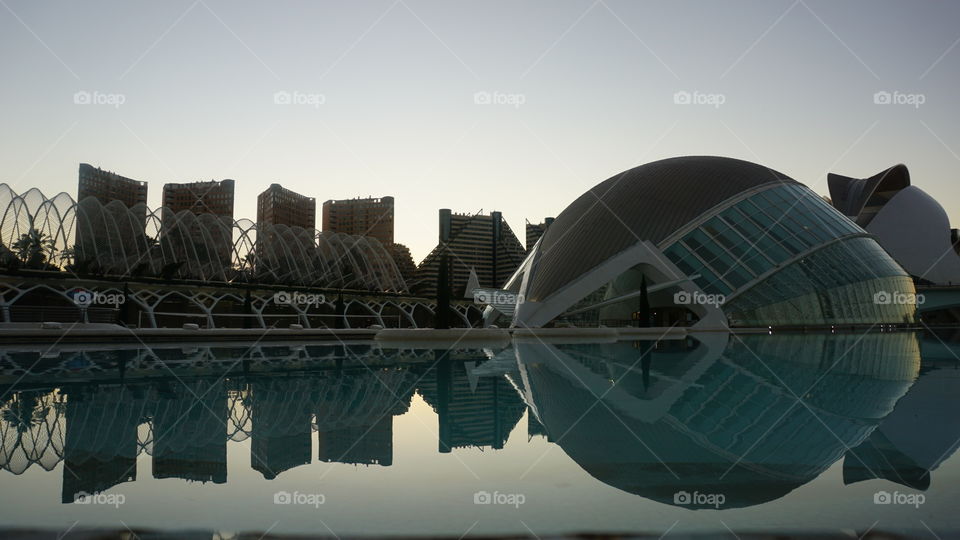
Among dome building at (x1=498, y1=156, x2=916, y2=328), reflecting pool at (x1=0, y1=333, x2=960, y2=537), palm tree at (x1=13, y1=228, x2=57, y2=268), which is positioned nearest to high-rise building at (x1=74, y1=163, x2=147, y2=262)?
palm tree at (x1=13, y1=228, x2=57, y2=268)

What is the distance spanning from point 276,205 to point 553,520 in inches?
3633

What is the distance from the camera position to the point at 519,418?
8023mm

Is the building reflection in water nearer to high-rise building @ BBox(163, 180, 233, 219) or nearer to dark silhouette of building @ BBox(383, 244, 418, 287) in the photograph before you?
high-rise building @ BBox(163, 180, 233, 219)

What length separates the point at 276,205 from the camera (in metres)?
90.9

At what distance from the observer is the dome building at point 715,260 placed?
39.2m

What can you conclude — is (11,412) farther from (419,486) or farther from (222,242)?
(222,242)

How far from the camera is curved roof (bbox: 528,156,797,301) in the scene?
42344mm

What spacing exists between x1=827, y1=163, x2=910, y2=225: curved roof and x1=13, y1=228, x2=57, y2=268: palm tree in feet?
259

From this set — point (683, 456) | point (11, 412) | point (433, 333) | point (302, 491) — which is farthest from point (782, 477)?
point (433, 333)

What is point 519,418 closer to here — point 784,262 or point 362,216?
point 784,262

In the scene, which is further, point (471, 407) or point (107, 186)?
point (107, 186)

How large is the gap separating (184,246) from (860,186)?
2915 inches

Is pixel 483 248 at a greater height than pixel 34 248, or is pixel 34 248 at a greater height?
pixel 483 248

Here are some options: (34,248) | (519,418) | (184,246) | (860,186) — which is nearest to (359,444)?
(519,418)
